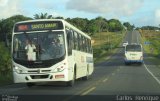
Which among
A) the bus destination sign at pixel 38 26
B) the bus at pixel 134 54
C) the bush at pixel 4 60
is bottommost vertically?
the bus at pixel 134 54

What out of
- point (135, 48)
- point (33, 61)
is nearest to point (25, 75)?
point (33, 61)

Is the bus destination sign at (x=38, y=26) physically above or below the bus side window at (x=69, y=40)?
above

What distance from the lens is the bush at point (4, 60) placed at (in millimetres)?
37062

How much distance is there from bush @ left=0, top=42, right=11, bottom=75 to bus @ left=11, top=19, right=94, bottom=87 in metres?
14.5

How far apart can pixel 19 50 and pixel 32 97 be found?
16.7ft

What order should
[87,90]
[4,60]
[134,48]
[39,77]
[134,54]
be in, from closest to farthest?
1. [87,90]
2. [39,77]
3. [4,60]
4. [134,54]
5. [134,48]

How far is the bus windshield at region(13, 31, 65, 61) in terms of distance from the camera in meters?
22.0

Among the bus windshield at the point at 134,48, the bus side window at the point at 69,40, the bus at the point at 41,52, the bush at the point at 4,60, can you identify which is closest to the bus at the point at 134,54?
the bus windshield at the point at 134,48

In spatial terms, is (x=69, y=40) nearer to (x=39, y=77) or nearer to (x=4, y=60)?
(x=39, y=77)

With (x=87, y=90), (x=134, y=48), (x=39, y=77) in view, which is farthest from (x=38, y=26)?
(x=134, y=48)

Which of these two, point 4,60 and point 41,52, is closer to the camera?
point 41,52

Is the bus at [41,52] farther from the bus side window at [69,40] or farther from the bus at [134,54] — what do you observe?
the bus at [134,54]

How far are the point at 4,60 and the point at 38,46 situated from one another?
15.6 metres

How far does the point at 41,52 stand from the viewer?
2209 cm
